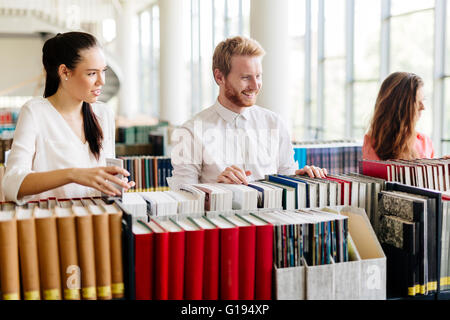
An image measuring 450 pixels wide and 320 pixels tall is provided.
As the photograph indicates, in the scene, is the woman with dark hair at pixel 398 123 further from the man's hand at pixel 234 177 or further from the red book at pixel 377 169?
the man's hand at pixel 234 177

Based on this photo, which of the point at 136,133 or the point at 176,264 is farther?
the point at 136,133

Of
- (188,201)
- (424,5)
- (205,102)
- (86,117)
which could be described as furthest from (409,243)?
(205,102)

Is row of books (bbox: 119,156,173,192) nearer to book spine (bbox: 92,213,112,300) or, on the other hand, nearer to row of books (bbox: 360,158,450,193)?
row of books (bbox: 360,158,450,193)

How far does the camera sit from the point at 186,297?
4.57 ft

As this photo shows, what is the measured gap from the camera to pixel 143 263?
1353 millimetres

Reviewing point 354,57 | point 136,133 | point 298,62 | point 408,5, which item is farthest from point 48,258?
point 298,62

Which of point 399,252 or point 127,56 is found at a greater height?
point 127,56

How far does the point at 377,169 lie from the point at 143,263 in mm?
998

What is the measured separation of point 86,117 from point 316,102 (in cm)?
580

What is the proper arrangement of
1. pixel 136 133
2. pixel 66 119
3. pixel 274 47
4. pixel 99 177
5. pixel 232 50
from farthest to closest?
1. pixel 136 133
2. pixel 274 47
3. pixel 232 50
4. pixel 66 119
5. pixel 99 177

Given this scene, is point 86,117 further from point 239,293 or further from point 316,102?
point 316,102

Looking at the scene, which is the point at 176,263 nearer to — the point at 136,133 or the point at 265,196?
the point at 265,196

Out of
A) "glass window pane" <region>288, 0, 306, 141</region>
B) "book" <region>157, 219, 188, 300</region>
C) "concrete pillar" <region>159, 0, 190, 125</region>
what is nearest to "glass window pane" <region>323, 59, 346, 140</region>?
"glass window pane" <region>288, 0, 306, 141</region>

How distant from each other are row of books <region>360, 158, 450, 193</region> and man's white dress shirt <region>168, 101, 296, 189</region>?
1.85 ft
